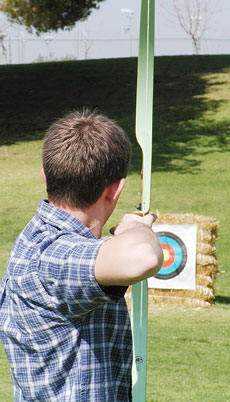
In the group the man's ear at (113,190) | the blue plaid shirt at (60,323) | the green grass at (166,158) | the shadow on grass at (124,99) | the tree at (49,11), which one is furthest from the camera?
the tree at (49,11)

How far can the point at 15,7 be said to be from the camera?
22062 millimetres

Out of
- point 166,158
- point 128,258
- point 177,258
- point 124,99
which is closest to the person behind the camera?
point 128,258

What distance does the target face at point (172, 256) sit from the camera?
685 centimetres

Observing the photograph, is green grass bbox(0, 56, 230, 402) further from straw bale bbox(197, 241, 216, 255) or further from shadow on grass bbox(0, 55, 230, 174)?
straw bale bbox(197, 241, 216, 255)

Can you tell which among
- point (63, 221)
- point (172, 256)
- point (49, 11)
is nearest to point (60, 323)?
point (63, 221)

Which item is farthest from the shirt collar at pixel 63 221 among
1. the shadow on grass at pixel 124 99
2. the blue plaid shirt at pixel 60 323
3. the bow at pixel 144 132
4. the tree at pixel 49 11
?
the tree at pixel 49 11

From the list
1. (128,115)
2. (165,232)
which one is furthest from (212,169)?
(165,232)

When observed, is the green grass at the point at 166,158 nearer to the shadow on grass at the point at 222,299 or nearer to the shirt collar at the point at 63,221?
the shadow on grass at the point at 222,299

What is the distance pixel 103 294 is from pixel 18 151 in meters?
15.1

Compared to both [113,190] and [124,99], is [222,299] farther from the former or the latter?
[124,99]

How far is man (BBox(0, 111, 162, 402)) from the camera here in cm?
134

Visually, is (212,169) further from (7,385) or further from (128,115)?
(7,385)

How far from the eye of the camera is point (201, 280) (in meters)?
6.77

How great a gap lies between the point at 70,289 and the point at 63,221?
17 cm
